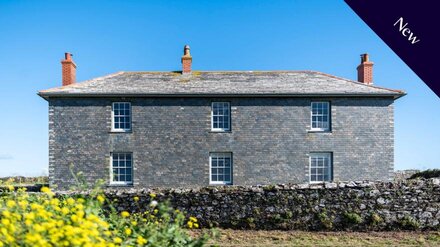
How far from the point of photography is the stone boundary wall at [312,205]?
10672 mm

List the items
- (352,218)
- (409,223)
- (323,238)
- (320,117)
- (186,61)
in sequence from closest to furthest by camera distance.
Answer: (323,238) → (352,218) → (409,223) → (320,117) → (186,61)

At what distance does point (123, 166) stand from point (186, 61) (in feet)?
24.8

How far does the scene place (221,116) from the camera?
60.4ft

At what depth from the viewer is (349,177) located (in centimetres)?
1830

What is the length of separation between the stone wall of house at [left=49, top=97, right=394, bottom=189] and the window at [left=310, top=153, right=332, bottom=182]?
0.31 m

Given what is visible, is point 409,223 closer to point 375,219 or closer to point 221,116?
point 375,219

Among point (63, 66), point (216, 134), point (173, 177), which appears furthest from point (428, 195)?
point (63, 66)

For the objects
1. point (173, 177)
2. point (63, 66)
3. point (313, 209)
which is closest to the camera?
point (313, 209)

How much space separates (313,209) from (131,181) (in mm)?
10817

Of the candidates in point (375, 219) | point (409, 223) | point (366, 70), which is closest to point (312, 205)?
point (375, 219)

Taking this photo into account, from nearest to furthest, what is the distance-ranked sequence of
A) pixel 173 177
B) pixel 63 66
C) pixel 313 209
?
pixel 313 209, pixel 173 177, pixel 63 66

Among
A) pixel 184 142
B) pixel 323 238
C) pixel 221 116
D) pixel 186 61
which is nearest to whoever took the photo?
pixel 323 238

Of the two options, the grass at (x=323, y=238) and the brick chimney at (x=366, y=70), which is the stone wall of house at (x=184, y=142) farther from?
the grass at (x=323, y=238)

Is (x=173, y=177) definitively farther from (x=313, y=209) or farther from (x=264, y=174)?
(x=313, y=209)
